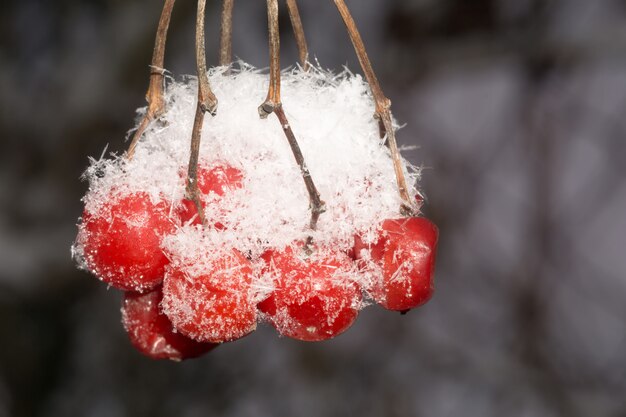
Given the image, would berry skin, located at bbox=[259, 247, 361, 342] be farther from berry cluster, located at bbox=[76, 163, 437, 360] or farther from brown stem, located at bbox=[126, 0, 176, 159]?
brown stem, located at bbox=[126, 0, 176, 159]

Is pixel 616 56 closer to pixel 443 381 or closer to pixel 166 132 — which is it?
pixel 443 381

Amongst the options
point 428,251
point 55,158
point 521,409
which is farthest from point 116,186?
point 521,409

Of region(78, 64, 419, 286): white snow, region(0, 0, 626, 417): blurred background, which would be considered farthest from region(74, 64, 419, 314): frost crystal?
region(0, 0, 626, 417): blurred background

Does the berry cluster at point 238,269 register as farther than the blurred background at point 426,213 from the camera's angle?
No

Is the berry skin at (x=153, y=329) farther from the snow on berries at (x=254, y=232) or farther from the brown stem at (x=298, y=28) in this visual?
the brown stem at (x=298, y=28)

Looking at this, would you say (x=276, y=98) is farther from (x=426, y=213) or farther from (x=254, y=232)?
(x=426, y=213)

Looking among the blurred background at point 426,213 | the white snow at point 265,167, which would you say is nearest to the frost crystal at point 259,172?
the white snow at point 265,167
